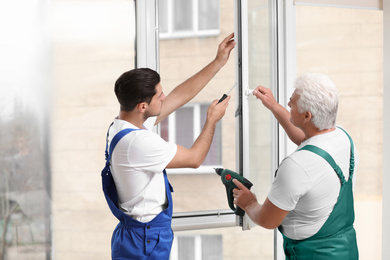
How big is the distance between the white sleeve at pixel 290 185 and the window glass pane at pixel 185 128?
6.31 ft

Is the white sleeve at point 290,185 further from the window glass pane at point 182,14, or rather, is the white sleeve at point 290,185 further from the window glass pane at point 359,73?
the window glass pane at point 182,14

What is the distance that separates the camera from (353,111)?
10.5ft

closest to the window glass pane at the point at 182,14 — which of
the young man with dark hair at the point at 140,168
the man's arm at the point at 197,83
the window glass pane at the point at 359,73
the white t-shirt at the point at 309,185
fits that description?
the window glass pane at the point at 359,73

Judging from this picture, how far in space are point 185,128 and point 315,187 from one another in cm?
197

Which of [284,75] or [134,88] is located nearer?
[134,88]

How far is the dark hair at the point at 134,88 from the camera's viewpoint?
1549 mm

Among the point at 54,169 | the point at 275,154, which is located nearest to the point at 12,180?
the point at 54,169

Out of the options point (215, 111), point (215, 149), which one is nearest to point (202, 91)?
point (215, 149)

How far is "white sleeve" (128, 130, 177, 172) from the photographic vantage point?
1496 millimetres

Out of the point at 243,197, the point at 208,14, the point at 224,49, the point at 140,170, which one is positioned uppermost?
the point at 208,14

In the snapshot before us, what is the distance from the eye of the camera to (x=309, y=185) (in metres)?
1.39

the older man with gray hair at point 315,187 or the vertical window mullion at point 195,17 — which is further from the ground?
the vertical window mullion at point 195,17

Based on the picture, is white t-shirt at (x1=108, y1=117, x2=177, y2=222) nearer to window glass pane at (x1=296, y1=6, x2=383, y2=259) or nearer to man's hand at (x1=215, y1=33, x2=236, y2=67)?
man's hand at (x1=215, y1=33, x2=236, y2=67)

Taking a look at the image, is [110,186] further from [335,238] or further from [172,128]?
[172,128]
